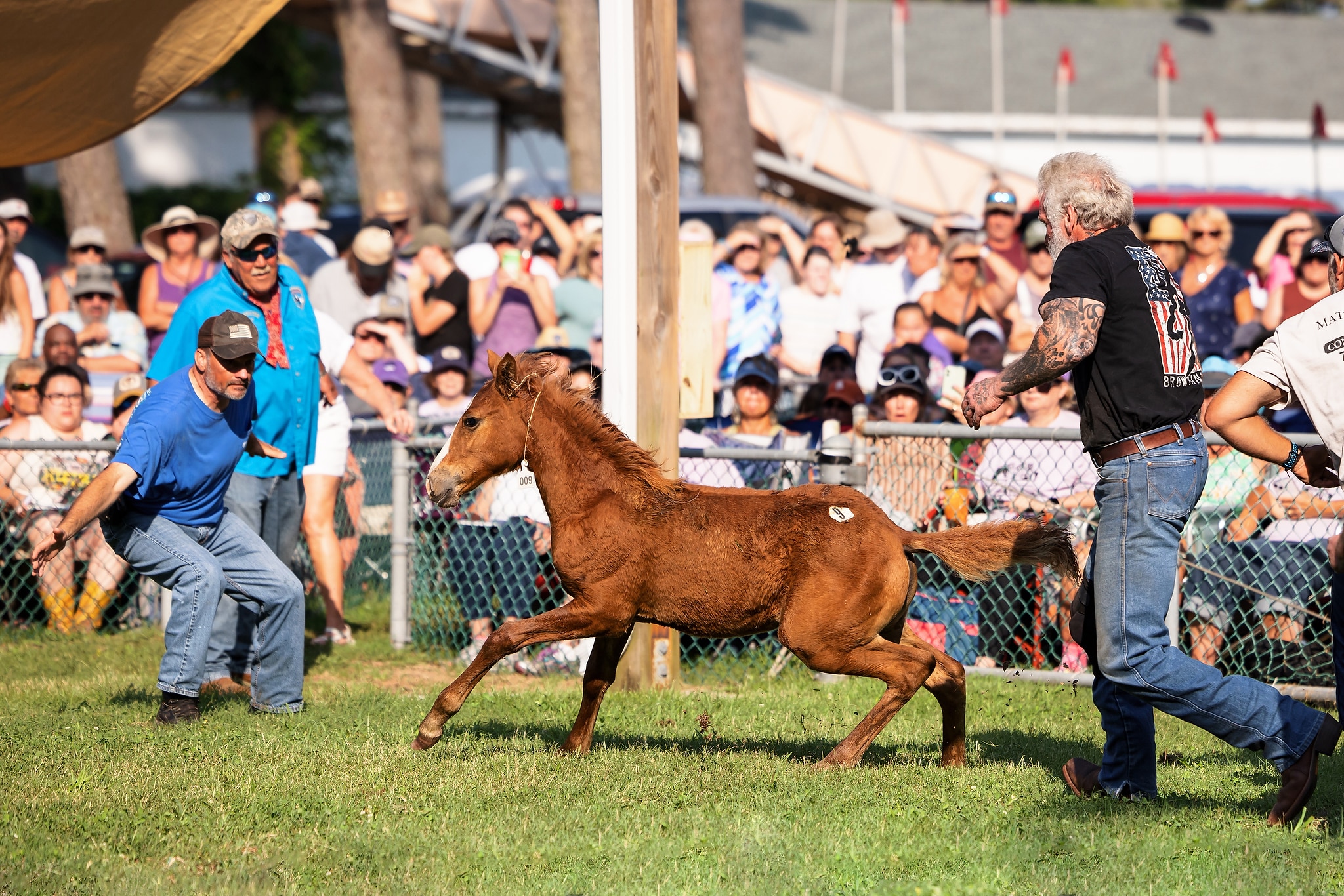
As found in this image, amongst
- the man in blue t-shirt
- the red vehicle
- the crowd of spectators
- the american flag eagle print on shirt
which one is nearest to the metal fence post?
the crowd of spectators

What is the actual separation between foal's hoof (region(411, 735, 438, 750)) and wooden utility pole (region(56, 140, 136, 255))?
14890mm

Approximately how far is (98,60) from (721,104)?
44.1 feet

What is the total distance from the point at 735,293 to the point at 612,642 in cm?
578

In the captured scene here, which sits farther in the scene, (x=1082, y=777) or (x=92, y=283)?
(x=92, y=283)

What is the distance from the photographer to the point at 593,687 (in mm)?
6344

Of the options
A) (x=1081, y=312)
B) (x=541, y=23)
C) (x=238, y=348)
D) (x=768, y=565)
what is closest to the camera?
(x=1081, y=312)

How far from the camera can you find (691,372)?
8023 mm

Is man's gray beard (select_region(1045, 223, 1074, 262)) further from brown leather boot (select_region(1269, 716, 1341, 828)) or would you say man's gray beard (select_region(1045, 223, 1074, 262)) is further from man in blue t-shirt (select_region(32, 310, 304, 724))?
man in blue t-shirt (select_region(32, 310, 304, 724))

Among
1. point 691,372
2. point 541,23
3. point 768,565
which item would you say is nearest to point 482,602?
point 691,372

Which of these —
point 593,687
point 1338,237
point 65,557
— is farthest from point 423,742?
point 65,557

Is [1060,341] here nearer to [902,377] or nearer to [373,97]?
[902,377]

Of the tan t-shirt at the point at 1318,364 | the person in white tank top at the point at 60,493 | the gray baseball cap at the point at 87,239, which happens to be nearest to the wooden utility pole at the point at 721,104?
the gray baseball cap at the point at 87,239

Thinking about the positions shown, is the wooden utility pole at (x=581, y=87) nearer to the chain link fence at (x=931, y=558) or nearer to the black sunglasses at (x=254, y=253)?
the chain link fence at (x=931, y=558)

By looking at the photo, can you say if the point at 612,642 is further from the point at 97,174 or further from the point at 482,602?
the point at 97,174
